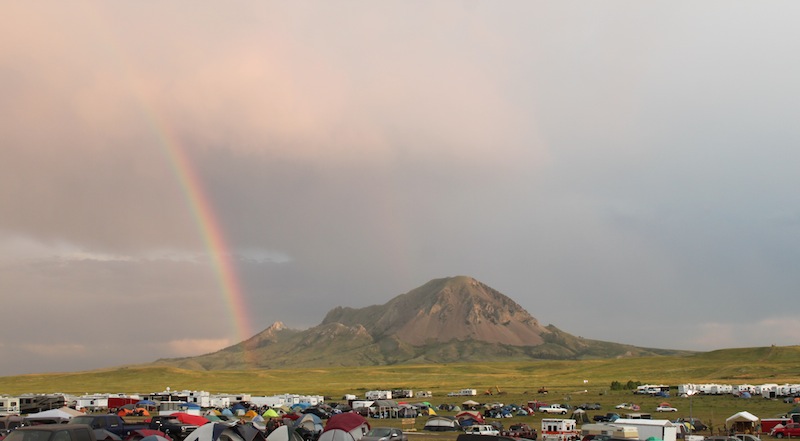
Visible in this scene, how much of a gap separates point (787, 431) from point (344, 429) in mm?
39374

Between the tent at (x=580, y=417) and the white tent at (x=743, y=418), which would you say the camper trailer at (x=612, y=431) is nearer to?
the white tent at (x=743, y=418)

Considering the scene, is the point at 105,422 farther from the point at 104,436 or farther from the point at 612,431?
the point at 612,431

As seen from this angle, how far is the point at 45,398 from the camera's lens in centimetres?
8744

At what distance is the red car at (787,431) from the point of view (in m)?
61.4

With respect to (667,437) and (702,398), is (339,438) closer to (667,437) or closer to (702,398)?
(667,437)

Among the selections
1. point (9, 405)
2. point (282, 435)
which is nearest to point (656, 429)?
point (282, 435)

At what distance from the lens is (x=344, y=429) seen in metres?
42.4

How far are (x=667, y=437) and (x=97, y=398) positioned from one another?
7342cm

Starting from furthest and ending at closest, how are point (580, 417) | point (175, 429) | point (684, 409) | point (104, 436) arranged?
point (684, 409)
point (580, 417)
point (175, 429)
point (104, 436)

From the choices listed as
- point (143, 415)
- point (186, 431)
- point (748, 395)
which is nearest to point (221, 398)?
point (143, 415)

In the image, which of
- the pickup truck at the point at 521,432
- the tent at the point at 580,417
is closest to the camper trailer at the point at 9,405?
the pickup truck at the point at 521,432

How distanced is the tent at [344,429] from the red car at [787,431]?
37.4m

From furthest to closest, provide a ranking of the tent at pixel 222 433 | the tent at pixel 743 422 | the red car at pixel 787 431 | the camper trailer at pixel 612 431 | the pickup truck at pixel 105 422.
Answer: the tent at pixel 743 422, the red car at pixel 787 431, the camper trailer at pixel 612 431, the pickup truck at pixel 105 422, the tent at pixel 222 433

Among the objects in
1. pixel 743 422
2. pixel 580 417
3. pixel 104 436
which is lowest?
pixel 580 417
